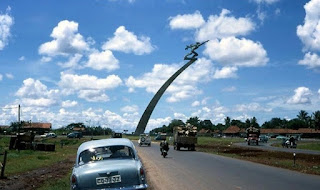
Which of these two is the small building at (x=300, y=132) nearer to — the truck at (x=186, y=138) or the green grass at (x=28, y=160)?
the truck at (x=186, y=138)

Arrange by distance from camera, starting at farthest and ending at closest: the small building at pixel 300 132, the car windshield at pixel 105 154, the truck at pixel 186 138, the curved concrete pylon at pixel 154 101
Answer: the small building at pixel 300 132
the curved concrete pylon at pixel 154 101
the truck at pixel 186 138
the car windshield at pixel 105 154

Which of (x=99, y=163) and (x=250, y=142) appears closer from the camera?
(x=99, y=163)

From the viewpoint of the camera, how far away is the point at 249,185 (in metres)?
13.5

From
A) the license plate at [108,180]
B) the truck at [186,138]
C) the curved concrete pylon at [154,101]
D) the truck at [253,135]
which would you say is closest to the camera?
the license plate at [108,180]

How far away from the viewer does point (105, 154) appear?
1048 cm

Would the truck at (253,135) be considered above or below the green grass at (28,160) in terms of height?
above

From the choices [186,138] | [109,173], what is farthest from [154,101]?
[109,173]

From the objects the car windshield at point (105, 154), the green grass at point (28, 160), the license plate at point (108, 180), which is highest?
the car windshield at point (105, 154)

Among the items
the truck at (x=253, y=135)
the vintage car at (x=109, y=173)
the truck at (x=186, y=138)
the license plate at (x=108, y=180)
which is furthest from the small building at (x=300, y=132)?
the license plate at (x=108, y=180)

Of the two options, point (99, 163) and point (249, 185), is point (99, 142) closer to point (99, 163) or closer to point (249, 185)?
point (99, 163)

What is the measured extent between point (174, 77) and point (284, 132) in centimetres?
8032

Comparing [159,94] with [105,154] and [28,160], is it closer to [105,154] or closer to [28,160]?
[28,160]

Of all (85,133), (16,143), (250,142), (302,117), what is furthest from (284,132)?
(16,143)

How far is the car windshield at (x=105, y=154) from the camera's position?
404 inches
